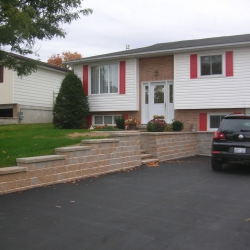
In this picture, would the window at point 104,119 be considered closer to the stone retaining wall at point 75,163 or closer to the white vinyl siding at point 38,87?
the white vinyl siding at point 38,87

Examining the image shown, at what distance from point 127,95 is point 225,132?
850cm

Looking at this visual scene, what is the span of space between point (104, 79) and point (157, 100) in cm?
324

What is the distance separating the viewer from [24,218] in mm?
5277

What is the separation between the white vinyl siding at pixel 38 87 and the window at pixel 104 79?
5.13m

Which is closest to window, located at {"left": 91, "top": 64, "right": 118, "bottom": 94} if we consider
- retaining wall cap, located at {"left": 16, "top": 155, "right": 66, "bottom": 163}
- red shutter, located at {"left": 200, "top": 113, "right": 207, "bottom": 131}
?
red shutter, located at {"left": 200, "top": 113, "right": 207, "bottom": 131}

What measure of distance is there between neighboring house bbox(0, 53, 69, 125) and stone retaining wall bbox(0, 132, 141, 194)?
1153cm

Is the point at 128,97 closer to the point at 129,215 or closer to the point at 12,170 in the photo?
the point at 12,170

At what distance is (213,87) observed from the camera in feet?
52.0

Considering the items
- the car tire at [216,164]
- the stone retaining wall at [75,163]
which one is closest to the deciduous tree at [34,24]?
the stone retaining wall at [75,163]

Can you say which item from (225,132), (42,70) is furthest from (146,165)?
(42,70)

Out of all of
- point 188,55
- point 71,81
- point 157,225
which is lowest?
point 157,225

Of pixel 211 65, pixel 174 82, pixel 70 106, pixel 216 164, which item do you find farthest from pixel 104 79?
pixel 216 164

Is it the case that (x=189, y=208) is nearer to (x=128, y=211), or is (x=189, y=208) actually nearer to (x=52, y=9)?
(x=128, y=211)

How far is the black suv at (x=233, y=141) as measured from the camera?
963 cm
